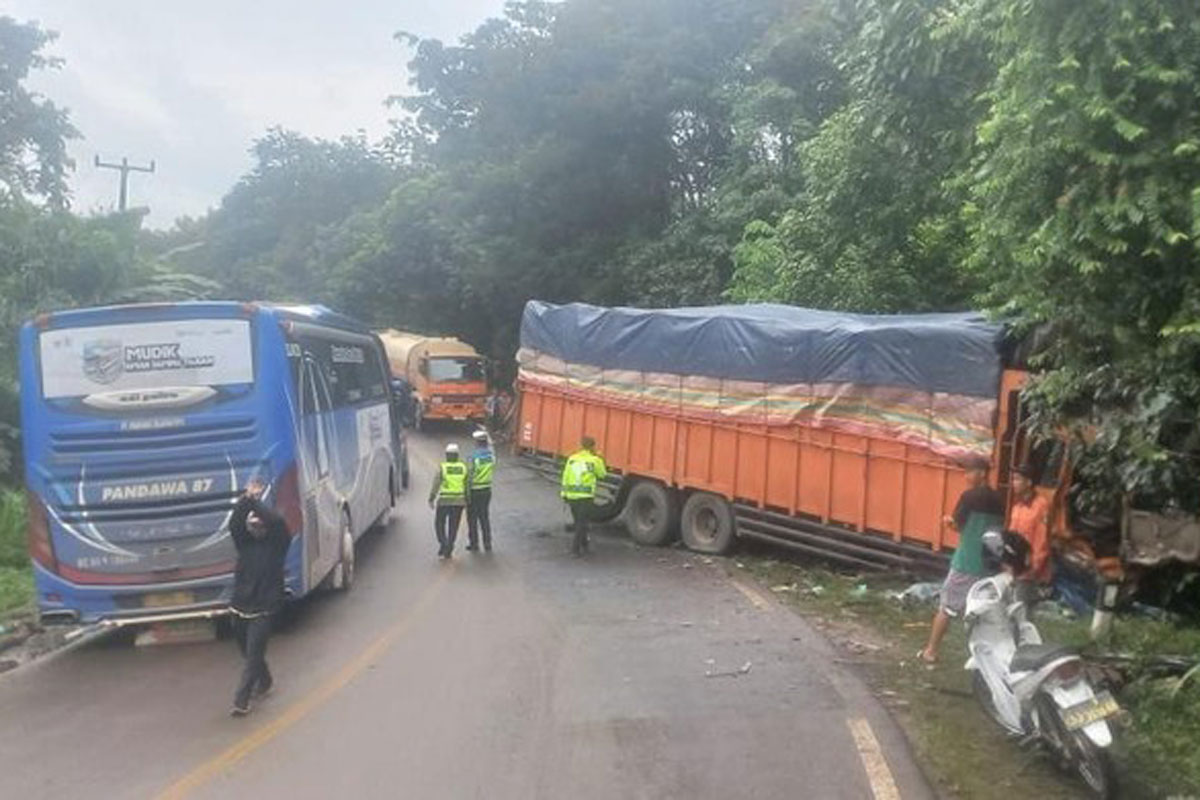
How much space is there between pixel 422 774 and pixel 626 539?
1039 cm

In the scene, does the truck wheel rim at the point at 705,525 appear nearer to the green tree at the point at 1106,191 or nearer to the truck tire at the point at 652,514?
the truck tire at the point at 652,514

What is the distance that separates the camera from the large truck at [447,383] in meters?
39.2

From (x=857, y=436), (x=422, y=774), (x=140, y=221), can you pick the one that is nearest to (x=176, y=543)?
(x=422, y=774)

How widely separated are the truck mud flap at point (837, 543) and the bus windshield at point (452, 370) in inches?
978

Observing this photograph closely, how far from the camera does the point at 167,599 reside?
35.0 ft

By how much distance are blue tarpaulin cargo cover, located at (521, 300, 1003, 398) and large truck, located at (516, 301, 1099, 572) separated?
0.02 m

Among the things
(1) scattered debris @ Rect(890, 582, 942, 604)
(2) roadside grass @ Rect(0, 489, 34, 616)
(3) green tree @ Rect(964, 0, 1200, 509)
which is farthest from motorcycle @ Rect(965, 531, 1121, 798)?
(2) roadside grass @ Rect(0, 489, 34, 616)

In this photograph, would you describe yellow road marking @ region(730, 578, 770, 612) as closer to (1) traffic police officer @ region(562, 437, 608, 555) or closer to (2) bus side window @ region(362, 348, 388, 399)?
(1) traffic police officer @ region(562, 437, 608, 555)

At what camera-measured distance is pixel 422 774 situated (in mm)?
6898

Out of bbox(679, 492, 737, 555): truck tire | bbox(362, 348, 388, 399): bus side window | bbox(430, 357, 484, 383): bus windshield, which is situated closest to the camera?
bbox(679, 492, 737, 555): truck tire

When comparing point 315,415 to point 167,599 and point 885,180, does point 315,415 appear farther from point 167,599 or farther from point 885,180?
point 885,180

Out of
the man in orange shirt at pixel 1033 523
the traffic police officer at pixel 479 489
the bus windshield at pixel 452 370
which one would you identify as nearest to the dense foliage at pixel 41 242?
the traffic police officer at pixel 479 489

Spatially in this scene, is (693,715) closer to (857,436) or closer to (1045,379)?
(1045,379)

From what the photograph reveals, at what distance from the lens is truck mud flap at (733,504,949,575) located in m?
12.6
